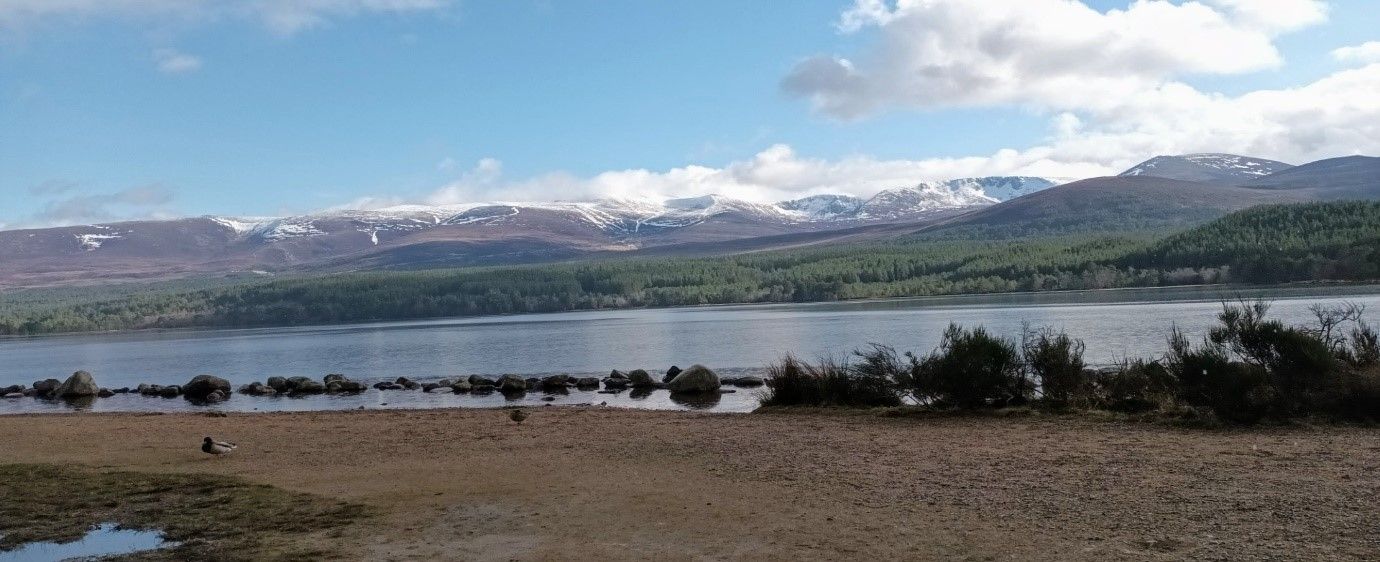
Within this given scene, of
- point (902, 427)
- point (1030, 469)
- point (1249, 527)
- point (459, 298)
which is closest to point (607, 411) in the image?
point (902, 427)

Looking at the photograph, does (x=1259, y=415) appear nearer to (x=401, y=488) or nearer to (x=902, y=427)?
(x=902, y=427)

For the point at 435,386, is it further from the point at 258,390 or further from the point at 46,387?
the point at 46,387

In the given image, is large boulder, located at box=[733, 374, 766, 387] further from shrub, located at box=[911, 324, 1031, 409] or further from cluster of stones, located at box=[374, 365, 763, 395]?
shrub, located at box=[911, 324, 1031, 409]

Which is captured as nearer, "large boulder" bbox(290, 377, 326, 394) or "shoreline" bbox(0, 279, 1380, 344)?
"large boulder" bbox(290, 377, 326, 394)

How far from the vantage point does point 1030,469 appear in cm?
1261

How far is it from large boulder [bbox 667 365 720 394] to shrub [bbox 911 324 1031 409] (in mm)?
12624

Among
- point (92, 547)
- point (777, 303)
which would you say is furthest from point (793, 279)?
point (92, 547)

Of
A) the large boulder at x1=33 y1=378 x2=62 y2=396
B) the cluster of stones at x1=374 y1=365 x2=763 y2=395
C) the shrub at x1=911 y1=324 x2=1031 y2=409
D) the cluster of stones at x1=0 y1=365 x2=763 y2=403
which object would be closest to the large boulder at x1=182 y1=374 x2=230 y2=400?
the cluster of stones at x1=0 y1=365 x2=763 y2=403

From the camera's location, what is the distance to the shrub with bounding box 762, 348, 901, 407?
71.6 feet

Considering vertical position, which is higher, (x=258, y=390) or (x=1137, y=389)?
(x=1137, y=389)

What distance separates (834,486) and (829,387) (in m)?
10.3

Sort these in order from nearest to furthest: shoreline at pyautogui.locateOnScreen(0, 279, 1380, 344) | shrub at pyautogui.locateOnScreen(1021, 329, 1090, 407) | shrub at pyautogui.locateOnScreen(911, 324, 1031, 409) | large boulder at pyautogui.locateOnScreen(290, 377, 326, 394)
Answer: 1. shrub at pyautogui.locateOnScreen(1021, 329, 1090, 407)
2. shrub at pyautogui.locateOnScreen(911, 324, 1031, 409)
3. large boulder at pyautogui.locateOnScreen(290, 377, 326, 394)
4. shoreline at pyautogui.locateOnScreen(0, 279, 1380, 344)

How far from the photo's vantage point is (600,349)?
5928 cm

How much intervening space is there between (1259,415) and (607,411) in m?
14.6
